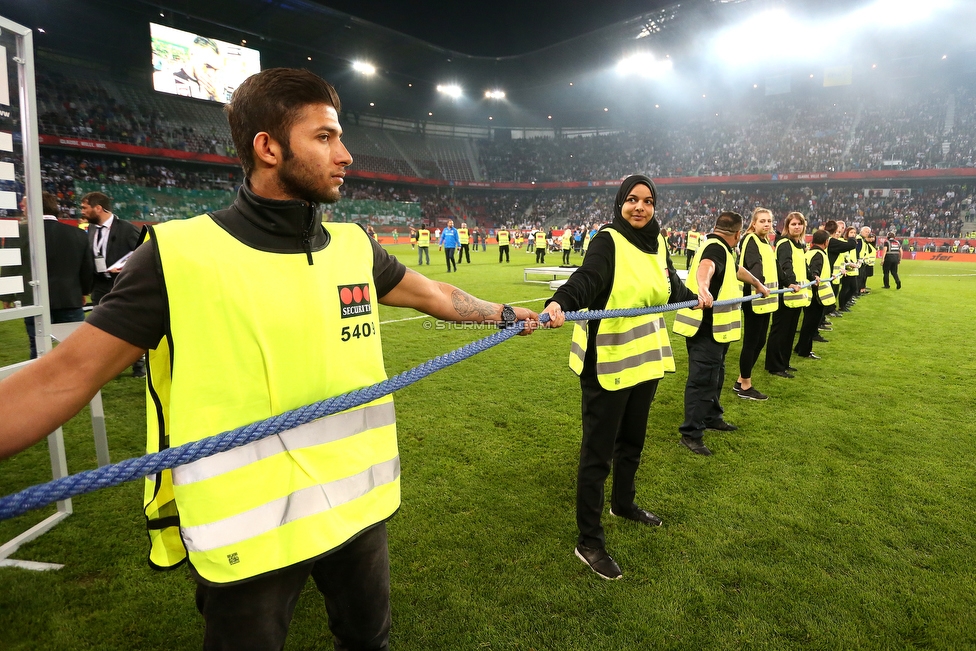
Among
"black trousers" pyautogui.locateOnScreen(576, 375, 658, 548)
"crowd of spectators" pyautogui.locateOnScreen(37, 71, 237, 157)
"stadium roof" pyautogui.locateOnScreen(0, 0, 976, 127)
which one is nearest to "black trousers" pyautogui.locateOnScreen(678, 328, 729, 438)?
"black trousers" pyautogui.locateOnScreen(576, 375, 658, 548)

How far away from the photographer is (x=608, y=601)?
2.68 meters

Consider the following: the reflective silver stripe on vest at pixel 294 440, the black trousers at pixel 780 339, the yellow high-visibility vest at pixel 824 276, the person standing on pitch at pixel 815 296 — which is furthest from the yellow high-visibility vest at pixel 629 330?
the yellow high-visibility vest at pixel 824 276

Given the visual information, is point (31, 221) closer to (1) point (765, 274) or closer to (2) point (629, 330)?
(2) point (629, 330)

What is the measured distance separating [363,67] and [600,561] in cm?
4198

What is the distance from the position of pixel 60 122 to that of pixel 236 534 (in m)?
38.9

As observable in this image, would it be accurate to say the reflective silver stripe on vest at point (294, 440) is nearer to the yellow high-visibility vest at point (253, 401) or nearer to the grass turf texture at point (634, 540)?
the yellow high-visibility vest at point (253, 401)

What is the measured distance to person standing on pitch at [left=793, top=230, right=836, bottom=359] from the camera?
7641 mm

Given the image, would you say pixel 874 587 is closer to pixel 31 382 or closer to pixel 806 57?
pixel 31 382

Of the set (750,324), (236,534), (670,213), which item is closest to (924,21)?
(670,213)

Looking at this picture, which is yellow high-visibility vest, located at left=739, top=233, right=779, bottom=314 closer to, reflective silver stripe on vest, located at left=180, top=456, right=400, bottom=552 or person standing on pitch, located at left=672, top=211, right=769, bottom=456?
person standing on pitch, located at left=672, top=211, right=769, bottom=456

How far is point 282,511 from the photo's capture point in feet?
4.30

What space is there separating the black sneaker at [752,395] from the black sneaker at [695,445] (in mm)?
1833

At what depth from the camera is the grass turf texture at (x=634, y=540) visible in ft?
8.12

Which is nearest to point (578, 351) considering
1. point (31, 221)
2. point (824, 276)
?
point (31, 221)
